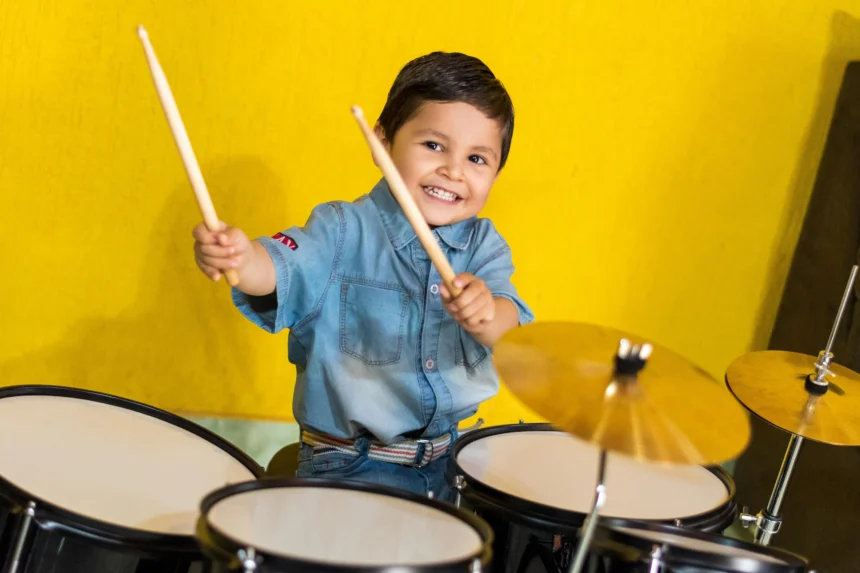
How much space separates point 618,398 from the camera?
72 cm

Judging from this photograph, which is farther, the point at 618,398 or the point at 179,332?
the point at 179,332

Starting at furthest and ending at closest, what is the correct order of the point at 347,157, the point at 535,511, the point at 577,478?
the point at 347,157 < the point at 577,478 < the point at 535,511

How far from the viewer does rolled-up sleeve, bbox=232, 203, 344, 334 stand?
102cm

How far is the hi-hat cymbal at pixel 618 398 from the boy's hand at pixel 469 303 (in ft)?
0.28

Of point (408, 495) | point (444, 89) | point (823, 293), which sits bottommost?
point (408, 495)

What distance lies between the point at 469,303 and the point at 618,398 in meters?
0.20

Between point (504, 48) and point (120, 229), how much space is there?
0.68m

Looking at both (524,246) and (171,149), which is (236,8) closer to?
(171,149)

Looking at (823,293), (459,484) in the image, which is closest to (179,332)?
(459,484)

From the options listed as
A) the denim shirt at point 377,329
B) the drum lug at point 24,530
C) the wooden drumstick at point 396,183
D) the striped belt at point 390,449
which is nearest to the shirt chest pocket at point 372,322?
the denim shirt at point 377,329

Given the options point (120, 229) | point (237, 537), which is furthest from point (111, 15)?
point (237, 537)

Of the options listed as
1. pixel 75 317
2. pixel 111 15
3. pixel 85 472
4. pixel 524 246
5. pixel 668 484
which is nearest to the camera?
pixel 85 472

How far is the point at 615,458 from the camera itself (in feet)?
3.39

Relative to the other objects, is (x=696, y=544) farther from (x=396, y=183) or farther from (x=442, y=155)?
(x=442, y=155)
